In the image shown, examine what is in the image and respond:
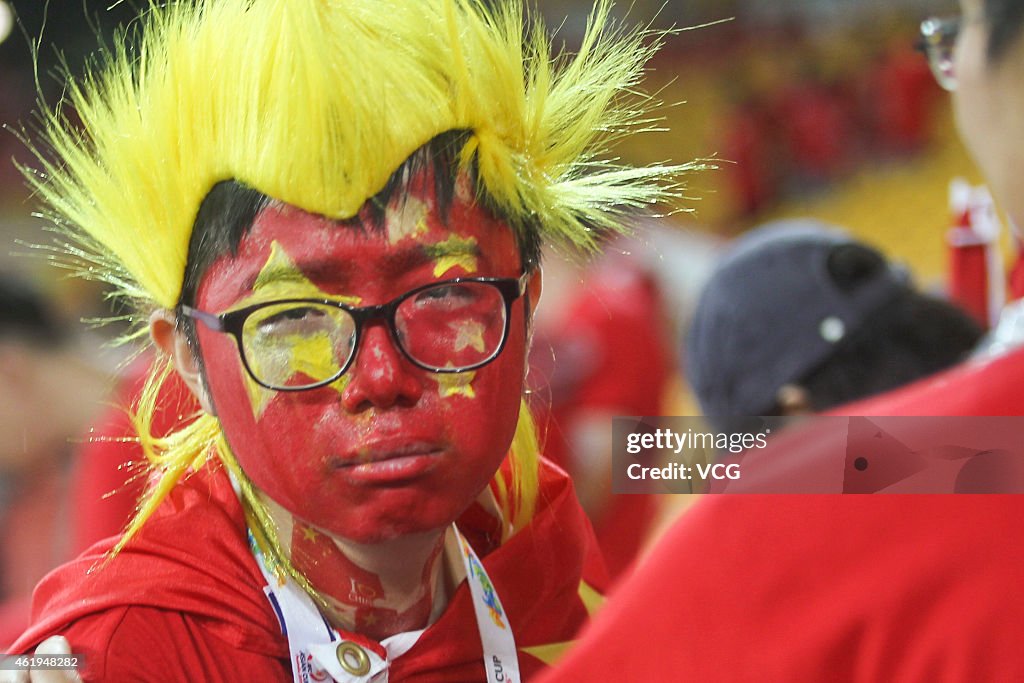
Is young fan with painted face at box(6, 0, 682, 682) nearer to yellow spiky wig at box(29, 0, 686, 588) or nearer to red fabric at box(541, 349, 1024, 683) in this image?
yellow spiky wig at box(29, 0, 686, 588)

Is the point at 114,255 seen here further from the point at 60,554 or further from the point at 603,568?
the point at 603,568

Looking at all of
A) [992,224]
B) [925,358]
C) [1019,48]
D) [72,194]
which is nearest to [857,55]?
[992,224]

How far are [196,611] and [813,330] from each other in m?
0.56

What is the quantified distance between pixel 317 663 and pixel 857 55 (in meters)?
1.06

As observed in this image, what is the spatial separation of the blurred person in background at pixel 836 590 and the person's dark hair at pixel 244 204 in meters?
0.25

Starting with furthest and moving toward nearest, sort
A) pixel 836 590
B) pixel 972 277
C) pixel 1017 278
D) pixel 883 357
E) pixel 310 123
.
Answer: pixel 972 277
pixel 1017 278
pixel 883 357
pixel 310 123
pixel 836 590

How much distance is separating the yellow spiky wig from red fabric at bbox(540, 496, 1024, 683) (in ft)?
0.86

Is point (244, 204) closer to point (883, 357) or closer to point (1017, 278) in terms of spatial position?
point (883, 357)

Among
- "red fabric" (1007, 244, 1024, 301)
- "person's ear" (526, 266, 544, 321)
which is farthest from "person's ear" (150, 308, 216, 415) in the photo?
"red fabric" (1007, 244, 1024, 301)


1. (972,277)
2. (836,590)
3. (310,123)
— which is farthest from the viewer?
(972,277)

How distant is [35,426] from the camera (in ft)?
2.60

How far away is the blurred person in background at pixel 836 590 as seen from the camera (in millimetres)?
487

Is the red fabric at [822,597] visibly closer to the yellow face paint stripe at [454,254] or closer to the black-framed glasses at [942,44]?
the yellow face paint stripe at [454,254]

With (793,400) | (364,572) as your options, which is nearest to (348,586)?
(364,572)
